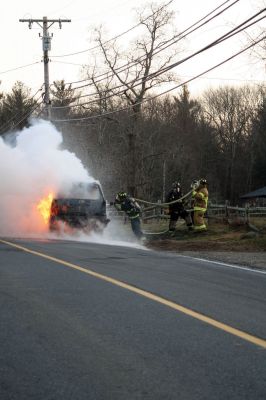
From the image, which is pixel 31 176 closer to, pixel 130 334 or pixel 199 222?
pixel 199 222

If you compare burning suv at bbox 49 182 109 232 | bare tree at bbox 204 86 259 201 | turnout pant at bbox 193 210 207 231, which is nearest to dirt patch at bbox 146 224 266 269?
turnout pant at bbox 193 210 207 231

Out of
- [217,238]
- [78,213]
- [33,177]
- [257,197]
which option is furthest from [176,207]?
[257,197]

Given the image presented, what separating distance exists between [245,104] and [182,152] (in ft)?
51.9

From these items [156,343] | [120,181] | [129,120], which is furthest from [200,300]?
[120,181]

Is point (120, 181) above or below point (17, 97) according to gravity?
below

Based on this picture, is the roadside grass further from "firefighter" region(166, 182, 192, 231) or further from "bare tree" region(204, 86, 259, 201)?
"bare tree" region(204, 86, 259, 201)

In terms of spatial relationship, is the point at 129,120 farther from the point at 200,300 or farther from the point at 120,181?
the point at 200,300

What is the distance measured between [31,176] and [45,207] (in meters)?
1.67

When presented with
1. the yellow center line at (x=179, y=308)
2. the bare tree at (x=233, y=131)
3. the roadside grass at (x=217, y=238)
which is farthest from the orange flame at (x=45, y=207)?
the bare tree at (x=233, y=131)

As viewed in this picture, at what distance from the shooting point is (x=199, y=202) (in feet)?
65.5

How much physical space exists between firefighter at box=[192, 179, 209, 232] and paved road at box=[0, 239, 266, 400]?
28.9 ft

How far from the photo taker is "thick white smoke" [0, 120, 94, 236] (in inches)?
888

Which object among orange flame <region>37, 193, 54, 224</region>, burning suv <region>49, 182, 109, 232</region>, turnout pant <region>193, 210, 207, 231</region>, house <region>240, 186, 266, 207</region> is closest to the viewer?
turnout pant <region>193, 210, 207, 231</region>

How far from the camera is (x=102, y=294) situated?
850 cm
